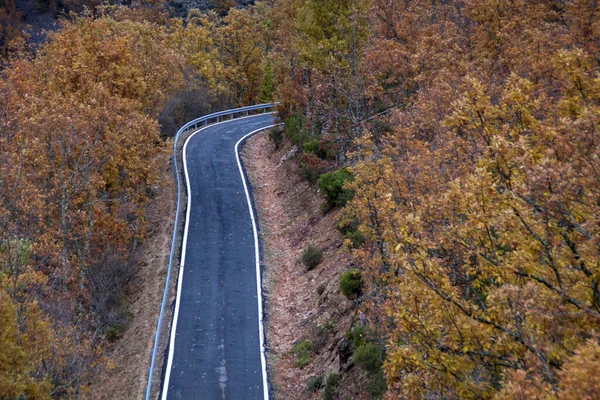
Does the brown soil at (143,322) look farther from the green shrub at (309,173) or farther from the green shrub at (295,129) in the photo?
the green shrub at (295,129)

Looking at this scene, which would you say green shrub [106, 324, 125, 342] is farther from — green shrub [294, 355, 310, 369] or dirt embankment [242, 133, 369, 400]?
green shrub [294, 355, 310, 369]

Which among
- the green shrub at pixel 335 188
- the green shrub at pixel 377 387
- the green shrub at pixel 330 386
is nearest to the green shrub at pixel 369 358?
the green shrub at pixel 377 387

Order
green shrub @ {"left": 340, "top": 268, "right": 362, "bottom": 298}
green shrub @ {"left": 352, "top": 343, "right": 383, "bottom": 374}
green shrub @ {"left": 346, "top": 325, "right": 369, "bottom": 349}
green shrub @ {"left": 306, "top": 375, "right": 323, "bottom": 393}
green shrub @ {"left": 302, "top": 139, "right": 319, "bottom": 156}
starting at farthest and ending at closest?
green shrub @ {"left": 302, "top": 139, "right": 319, "bottom": 156}, green shrub @ {"left": 340, "top": 268, "right": 362, "bottom": 298}, green shrub @ {"left": 306, "top": 375, "right": 323, "bottom": 393}, green shrub @ {"left": 346, "top": 325, "right": 369, "bottom": 349}, green shrub @ {"left": 352, "top": 343, "right": 383, "bottom": 374}

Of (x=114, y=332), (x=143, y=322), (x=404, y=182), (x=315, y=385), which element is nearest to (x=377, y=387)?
(x=315, y=385)

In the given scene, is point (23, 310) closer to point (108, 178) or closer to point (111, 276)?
point (111, 276)

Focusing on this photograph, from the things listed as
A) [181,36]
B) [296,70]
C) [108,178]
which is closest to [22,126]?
[108,178]

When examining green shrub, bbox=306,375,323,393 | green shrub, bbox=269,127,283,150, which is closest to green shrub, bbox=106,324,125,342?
green shrub, bbox=306,375,323,393
